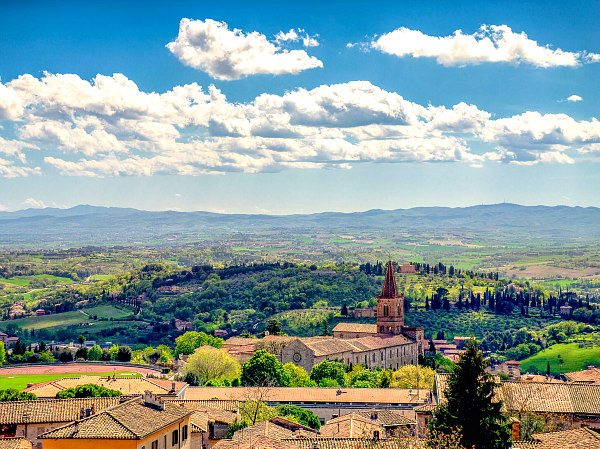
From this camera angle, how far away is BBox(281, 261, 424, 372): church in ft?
350

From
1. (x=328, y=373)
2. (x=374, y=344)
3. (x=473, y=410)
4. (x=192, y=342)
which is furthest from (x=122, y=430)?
(x=192, y=342)

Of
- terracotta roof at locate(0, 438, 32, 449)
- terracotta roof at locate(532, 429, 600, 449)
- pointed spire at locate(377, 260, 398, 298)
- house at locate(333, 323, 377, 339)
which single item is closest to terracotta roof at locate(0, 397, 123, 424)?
terracotta roof at locate(0, 438, 32, 449)

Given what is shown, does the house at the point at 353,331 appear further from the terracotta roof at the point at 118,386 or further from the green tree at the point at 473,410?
the green tree at the point at 473,410

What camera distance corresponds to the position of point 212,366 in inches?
3824

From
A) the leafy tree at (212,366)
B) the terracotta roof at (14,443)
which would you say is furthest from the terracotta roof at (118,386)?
the leafy tree at (212,366)

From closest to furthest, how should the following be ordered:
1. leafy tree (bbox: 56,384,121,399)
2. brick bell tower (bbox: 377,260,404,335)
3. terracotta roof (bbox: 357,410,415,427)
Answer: terracotta roof (bbox: 357,410,415,427), leafy tree (bbox: 56,384,121,399), brick bell tower (bbox: 377,260,404,335)

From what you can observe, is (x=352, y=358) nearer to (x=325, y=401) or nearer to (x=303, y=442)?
(x=325, y=401)

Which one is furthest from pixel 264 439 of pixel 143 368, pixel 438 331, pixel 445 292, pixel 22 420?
pixel 445 292

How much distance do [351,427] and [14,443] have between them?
1947 centimetres

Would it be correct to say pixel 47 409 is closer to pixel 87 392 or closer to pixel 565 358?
pixel 87 392

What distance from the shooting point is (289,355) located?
350 ft

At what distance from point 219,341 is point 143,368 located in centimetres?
2819

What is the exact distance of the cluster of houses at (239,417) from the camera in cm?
3741

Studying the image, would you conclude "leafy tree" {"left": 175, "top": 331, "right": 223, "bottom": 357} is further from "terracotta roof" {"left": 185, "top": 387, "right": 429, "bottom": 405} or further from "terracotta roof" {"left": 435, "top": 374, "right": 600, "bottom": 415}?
"terracotta roof" {"left": 435, "top": 374, "right": 600, "bottom": 415}
